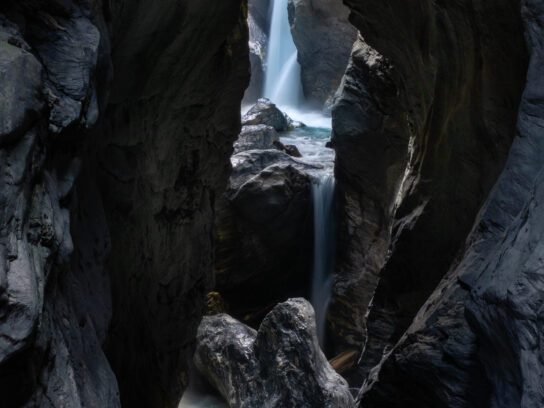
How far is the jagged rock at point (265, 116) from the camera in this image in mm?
16812

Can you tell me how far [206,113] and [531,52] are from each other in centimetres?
341

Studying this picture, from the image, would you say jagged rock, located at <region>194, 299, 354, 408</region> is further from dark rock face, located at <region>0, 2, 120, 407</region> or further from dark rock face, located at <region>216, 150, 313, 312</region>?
dark rock face, located at <region>0, 2, 120, 407</region>

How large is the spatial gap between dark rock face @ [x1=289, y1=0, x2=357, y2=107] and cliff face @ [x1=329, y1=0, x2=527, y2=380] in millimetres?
12302

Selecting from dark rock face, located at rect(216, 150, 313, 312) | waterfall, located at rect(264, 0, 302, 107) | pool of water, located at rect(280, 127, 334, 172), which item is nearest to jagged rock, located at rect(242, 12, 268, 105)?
waterfall, located at rect(264, 0, 302, 107)

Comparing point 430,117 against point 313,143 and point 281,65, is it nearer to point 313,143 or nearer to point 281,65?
point 313,143

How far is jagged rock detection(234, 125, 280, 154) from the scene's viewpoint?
546 inches

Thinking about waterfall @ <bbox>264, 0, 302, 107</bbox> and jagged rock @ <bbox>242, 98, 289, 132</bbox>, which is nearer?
jagged rock @ <bbox>242, 98, 289, 132</bbox>

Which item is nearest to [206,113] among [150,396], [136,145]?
[136,145]

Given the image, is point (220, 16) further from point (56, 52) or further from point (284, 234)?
point (284, 234)

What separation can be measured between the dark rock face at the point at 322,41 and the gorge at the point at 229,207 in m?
11.4

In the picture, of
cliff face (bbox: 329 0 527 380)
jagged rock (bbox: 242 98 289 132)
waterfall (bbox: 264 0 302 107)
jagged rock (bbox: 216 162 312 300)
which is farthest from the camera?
waterfall (bbox: 264 0 302 107)

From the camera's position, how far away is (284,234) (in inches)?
477

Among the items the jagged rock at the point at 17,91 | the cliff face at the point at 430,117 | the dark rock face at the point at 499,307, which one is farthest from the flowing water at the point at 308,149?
the jagged rock at the point at 17,91

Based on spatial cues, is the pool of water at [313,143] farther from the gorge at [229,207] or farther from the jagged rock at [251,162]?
the gorge at [229,207]
